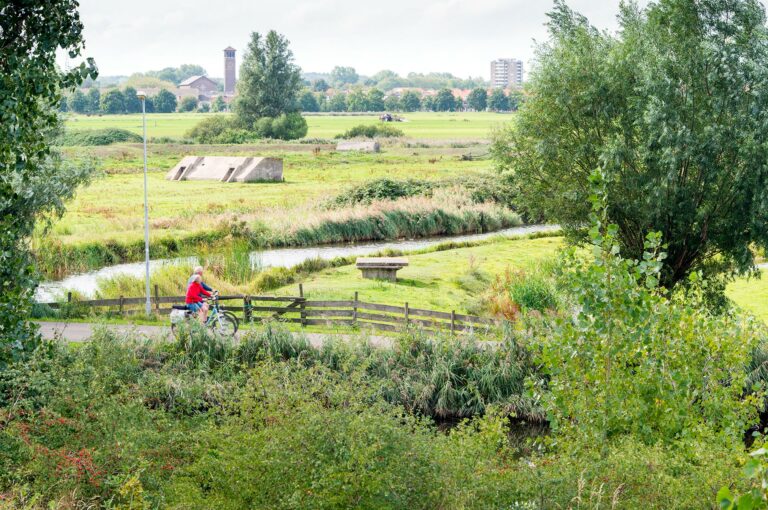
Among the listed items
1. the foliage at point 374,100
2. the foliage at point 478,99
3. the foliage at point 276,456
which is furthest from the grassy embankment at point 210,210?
the foliage at point 478,99

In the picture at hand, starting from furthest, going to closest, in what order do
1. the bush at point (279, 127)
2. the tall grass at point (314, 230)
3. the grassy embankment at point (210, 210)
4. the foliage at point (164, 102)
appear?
the foliage at point (164, 102), the bush at point (279, 127), the grassy embankment at point (210, 210), the tall grass at point (314, 230)

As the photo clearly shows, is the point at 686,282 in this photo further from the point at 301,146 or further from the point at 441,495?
the point at 301,146

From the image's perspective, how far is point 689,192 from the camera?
79.7ft

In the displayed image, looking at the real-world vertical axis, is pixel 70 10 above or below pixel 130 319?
above

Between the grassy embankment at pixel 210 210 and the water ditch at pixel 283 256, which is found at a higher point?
the grassy embankment at pixel 210 210

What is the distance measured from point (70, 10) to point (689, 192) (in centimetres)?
1779

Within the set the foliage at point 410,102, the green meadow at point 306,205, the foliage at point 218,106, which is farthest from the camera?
the foliage at point 410,102

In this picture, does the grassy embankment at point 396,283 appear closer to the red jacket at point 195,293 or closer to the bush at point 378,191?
the red jacket at point 195,293

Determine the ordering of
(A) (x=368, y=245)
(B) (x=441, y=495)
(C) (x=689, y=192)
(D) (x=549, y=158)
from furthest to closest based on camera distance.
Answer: (A) (x=368, y=245), (D) (x=549, y=158), (C) (x=689, y=192), (B) (x=441, y=495)

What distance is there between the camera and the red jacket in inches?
915

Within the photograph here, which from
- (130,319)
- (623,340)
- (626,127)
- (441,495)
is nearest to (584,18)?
(626,127)

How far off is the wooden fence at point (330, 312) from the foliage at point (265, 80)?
77507 millimetres

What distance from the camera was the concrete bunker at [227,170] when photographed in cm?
6500

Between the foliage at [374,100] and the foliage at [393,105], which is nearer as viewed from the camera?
the foliage at [374,100]
